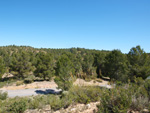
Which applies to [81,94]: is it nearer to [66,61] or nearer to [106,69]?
[66,61]

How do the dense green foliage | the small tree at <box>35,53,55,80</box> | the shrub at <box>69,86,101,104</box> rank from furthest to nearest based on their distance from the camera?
the small tree at <box>35,53,55,80</box> < the dense green foliage < the shrub at <box>69,86,101,104</box>

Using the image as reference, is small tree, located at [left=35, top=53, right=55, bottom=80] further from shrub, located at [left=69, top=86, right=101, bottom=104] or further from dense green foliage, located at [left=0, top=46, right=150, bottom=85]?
shrub, located at [left=69, top=86, right=101, bottom=104]

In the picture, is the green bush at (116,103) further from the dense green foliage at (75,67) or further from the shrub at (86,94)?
the shrub at (86,94)

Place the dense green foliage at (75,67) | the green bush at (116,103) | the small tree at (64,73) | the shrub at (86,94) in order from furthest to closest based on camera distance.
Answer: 1. the dense green foliage at (75,67)
2. the small tree at (64,73)
3. the shrub at (86,94)
4. the green bush at (116,103)

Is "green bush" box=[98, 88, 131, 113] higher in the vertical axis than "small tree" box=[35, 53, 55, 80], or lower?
higher

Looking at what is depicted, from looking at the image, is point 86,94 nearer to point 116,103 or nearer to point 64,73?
point 116,103

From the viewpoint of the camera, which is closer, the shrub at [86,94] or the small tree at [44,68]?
the shrub at [86,94]

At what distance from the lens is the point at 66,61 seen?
49.7 feet

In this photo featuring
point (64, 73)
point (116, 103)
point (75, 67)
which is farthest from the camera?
point (75, 67)

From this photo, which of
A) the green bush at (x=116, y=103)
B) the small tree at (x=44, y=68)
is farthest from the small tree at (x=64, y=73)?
the small tree at (x=44, y=68)

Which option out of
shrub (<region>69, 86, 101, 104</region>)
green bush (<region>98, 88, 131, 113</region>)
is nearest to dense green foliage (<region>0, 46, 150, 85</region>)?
shrub (<region>69, 86, 101, 104</region>)

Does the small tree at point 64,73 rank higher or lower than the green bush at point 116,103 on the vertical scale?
lower

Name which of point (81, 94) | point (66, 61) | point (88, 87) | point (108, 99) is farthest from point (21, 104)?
point (66, 61)

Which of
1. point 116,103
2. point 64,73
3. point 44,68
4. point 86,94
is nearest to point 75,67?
point 44,68
